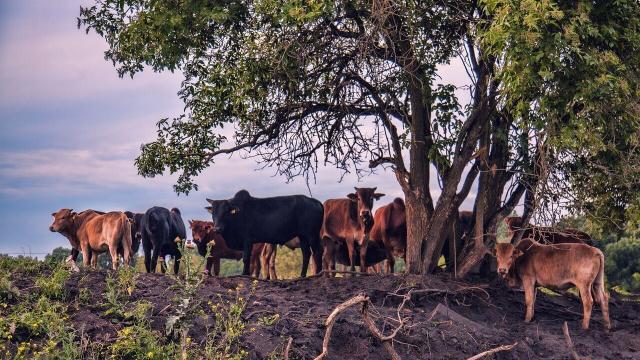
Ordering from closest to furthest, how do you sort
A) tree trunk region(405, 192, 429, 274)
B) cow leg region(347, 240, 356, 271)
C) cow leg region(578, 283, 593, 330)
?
cow leg region(578, 283, 593, 330) → tree trunk region(405, 192, 429, 274) → cow leg region(347, 240, 356, 271)

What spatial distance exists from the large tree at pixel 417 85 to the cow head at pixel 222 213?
0.93 meters

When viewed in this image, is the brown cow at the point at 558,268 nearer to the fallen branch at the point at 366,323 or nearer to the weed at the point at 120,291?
the fallen branch at the point at 366,323

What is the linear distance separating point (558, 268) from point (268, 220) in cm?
718

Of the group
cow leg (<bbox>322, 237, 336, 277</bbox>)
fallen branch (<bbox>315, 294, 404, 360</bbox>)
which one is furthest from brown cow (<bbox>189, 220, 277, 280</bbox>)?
fallen branch (<bbox>315, 294, 404, 360</bbox>)

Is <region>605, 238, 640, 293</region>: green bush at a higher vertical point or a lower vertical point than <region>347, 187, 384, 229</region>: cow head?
lower

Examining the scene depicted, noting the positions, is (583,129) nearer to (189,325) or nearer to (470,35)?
(470,35)

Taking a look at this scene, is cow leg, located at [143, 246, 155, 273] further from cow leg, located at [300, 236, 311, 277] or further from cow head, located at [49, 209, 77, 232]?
cow leg, located at [300, 236, 311, 277]

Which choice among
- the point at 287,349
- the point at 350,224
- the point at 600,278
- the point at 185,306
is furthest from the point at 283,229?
the point at 287,349

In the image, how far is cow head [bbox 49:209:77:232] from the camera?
2350 cm

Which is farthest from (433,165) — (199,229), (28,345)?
(28,345)

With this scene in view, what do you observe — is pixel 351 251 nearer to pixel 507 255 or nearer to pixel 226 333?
pixel 507 255

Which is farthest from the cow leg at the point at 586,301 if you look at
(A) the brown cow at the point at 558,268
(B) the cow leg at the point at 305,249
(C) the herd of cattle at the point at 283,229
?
(B) the cow leg at the point at 305,249

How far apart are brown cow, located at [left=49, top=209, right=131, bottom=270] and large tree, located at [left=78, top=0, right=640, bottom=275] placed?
2.25 meters

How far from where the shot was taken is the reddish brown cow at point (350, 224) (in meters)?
21.0
